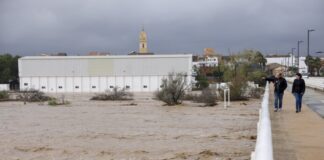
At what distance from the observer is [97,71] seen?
104m

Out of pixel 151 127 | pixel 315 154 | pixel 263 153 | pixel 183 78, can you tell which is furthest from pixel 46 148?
pixel 183 78

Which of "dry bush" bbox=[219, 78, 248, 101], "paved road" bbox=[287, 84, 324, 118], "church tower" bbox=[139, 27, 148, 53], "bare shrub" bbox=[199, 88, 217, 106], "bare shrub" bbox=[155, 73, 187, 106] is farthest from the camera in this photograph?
"church tower" bbox=[139, 27, 148, 53]

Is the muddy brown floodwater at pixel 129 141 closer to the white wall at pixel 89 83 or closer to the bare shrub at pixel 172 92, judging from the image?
the bare shrub at pixel 172 92

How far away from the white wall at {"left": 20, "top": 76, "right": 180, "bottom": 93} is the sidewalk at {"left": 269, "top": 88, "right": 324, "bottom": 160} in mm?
83647

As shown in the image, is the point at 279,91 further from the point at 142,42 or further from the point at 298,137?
the point at 142,42

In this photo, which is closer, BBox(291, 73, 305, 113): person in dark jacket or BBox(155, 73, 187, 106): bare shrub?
BBox(291, 73, 305, 113): person in dark jacket

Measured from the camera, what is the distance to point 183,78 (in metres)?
51.6

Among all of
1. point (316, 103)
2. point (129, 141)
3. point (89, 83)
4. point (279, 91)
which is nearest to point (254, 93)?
point (316, 103)

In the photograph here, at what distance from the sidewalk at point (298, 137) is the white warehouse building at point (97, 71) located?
8415 cm

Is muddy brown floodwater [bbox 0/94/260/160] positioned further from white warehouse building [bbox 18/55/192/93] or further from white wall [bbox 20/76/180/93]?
white warehouse building [bbox 18/55/192/93]

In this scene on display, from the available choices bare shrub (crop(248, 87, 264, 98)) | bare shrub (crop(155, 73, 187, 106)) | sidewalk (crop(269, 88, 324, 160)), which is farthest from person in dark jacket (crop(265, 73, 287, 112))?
bare shrub (crop(248, 87, 264, 98))

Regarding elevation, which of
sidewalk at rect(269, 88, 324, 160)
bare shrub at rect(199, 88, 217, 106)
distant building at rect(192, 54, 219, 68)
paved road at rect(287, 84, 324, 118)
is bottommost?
bare shrub at rect(199, 88, 217, 106)

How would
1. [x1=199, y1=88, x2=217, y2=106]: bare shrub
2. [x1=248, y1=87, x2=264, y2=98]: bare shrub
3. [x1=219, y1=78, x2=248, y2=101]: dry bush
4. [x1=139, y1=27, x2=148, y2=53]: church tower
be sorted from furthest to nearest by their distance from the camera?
[x1=139, y1=27, x2=148, y2=53]: church tower, [x1=248, y1=87, x2=264, y2=98]: bare shrub, [x1=219, y1=78, x2=248, y2=101]: dry bush, [x1=199, y1=88, x2=217, y2=106]: bare shrub

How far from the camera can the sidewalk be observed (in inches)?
404
